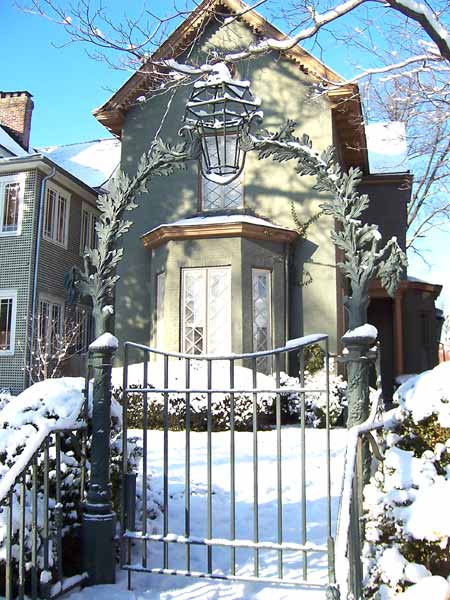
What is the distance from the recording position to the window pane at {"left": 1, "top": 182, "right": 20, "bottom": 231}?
656 inches

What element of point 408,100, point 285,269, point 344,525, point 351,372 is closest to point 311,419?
point 285,269

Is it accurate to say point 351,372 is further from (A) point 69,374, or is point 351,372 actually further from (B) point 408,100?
(A) point 69,374

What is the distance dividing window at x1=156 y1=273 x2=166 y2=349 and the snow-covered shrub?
9.75 meters

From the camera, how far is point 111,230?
4949 mm

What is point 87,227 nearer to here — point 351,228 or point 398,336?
point 398,336

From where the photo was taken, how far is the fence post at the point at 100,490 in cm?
432

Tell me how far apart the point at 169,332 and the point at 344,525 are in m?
10.4

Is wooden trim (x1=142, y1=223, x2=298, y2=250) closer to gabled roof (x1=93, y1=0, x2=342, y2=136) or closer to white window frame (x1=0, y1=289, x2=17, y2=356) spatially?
gabled roof (x1=93, y1=0, x2=342, y2=136)

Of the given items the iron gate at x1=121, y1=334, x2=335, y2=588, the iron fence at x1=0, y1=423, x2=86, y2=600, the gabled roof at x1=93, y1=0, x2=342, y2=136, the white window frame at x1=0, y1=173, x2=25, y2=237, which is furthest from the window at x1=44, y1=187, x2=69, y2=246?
the iron fence at x1=0, y1=423, x2=86, y2=600

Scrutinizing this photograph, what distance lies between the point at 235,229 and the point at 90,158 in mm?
11264

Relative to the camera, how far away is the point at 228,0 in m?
13.9

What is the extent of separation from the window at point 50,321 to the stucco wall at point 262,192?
2105 millimetres

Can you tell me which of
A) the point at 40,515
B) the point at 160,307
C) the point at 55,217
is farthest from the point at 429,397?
the point at 55,217

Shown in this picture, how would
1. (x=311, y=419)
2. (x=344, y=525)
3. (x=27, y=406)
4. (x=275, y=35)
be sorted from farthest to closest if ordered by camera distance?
(x=275, y=35)
(x=311, y=419)
(x=27, y=406)
(x=344, y=525)
